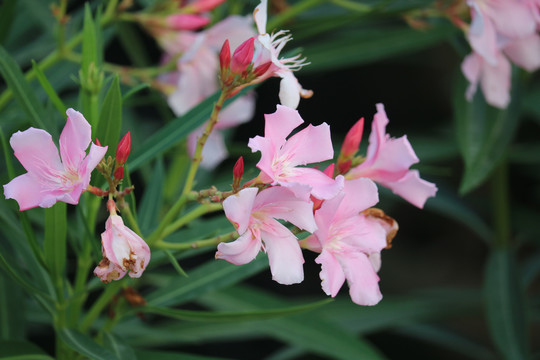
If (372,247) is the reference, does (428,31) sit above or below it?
below

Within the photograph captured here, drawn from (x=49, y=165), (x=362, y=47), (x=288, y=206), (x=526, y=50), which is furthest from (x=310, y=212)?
(x=362, y=47)

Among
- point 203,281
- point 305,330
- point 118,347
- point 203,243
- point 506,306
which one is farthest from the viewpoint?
point 506,306

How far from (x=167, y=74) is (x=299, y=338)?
52 centimetres

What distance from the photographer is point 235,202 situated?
22.3 inches

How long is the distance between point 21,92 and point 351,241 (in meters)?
0.41

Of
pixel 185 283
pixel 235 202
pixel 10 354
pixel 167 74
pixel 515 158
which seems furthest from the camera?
pixel 515 158

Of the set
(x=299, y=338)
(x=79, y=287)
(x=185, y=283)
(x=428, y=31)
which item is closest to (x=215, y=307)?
(x=299, y=338)

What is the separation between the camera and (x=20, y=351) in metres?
0.80

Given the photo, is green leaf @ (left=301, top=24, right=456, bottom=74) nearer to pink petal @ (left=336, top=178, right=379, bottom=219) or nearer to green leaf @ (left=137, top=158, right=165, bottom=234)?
green leaf @ (left=137, top=158, right=165, bottom=234)

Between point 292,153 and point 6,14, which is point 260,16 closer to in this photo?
point 292,153

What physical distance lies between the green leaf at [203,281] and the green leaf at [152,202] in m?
0.09

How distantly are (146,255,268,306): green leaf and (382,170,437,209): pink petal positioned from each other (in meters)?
0.25

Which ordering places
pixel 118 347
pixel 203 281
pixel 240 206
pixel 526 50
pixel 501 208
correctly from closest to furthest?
pixel 240 206, pixel 118 347, pixel 203 281, pixel 526 50, pixel 501 208

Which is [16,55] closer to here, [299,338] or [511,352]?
[299,338]
